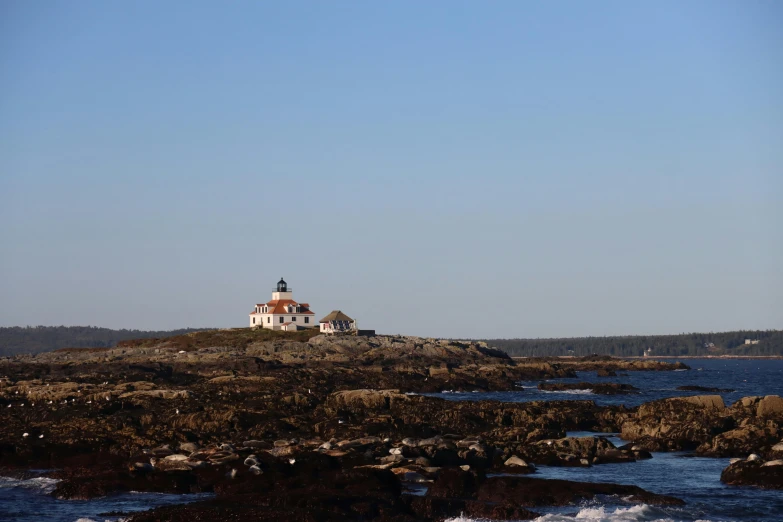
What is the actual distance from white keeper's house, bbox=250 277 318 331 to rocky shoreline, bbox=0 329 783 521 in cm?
5724

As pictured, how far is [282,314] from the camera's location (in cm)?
12356

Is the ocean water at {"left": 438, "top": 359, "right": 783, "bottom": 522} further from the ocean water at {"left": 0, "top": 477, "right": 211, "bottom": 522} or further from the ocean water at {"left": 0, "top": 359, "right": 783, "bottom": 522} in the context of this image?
the ocean water at {"left": 0, "top": 477, "right": 211, "bottom": 522}

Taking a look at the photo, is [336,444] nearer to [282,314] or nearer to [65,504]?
[65,504]

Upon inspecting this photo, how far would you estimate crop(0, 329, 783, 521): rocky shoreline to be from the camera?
2595 centimetres

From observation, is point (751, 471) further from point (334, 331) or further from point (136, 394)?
point (334, 331)

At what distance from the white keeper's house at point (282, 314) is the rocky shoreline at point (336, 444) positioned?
188ft

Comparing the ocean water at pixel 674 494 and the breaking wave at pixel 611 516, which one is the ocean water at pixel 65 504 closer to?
the breaking wave at pixel 611 516

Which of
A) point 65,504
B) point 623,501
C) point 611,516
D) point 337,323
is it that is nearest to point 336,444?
point 65,504

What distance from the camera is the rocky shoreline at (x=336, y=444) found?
25953 millimetres

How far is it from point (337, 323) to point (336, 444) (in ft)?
280

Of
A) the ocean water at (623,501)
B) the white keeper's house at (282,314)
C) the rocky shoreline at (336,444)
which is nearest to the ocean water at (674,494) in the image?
the ocean water at (623,501)

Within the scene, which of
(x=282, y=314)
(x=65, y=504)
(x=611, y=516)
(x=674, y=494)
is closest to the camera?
(x=611, y=516)

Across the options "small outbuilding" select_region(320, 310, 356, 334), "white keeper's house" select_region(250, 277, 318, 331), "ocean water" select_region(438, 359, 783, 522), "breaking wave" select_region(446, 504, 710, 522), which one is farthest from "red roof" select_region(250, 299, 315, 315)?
"breaking wave" select_region(446, 504, 710, 522)

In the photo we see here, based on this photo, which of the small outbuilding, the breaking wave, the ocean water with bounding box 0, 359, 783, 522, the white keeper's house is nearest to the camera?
the breaking wave
